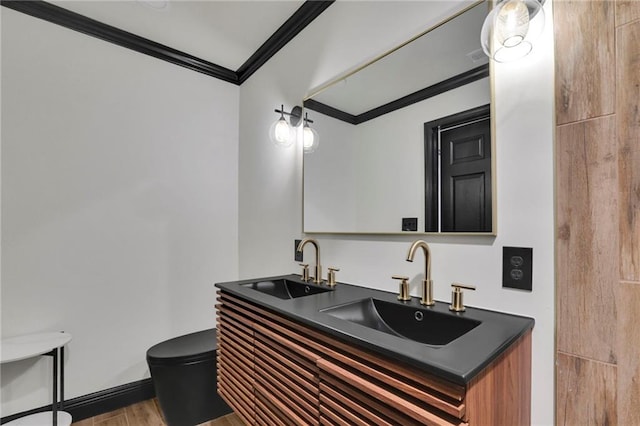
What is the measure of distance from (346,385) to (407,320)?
0.42 metres

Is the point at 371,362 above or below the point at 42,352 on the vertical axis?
above

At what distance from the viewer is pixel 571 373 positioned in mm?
868

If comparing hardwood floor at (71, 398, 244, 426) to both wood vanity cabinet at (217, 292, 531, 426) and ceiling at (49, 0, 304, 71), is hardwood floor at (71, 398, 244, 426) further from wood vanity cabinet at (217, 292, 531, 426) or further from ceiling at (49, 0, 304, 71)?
ceiling at (49, 0, 304, 71)

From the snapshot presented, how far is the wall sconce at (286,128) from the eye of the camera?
204 cm

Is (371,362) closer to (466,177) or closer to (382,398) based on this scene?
(382,398)

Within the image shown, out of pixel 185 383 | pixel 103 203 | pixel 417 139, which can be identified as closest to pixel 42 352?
pixel 185 383

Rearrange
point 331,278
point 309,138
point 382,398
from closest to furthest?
point 382,398 → point 331,278 → point 309,138

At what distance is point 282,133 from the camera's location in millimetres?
2039

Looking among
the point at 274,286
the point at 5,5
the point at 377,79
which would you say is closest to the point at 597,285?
the point at 377,79

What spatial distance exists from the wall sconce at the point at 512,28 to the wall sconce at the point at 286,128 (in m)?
1.21

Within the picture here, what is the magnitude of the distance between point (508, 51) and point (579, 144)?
1.27 feet

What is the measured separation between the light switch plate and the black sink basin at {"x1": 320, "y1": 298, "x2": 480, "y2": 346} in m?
0.19

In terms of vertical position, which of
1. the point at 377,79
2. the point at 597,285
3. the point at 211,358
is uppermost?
the point at 377,79

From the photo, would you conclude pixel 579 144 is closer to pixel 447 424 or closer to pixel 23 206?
pixel 447 424
